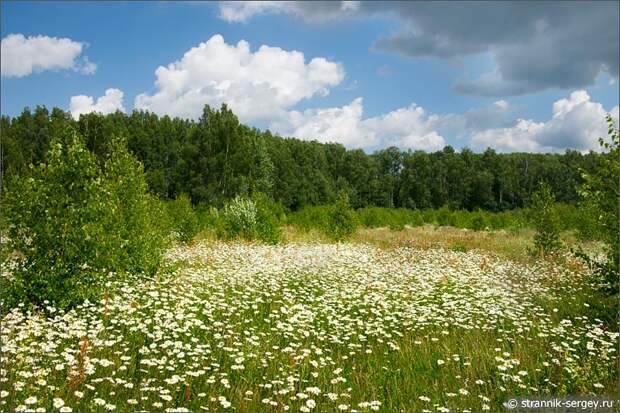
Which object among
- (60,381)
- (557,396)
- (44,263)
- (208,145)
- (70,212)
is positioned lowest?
(557,396)

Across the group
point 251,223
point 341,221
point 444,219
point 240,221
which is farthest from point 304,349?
point 444,219

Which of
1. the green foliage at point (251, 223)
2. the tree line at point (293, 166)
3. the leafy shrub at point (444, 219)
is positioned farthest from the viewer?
the leafy shrub at point (444, 219)

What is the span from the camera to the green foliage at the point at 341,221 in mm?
25438

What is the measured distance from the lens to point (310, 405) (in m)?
4.70

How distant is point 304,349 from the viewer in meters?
6.20

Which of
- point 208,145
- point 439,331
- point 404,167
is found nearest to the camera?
point 439,331

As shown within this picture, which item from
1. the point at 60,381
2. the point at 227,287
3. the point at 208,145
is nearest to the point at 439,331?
the point at 227,287

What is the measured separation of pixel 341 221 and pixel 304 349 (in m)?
19.7

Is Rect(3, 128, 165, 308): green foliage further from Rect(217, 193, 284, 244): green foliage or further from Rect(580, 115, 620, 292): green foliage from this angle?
Rect(217, 193, 284, 244): green foliage

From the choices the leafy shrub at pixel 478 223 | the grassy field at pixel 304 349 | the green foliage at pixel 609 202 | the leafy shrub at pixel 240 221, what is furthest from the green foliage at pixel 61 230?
the leafy shrub at pixel 478 223

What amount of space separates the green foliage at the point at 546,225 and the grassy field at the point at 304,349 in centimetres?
715

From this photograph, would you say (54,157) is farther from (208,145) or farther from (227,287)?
(208,145)

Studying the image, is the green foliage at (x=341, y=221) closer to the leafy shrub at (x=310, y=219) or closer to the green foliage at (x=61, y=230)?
the leafy shrub at (x=310, y=219)

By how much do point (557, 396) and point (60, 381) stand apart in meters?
5.83
